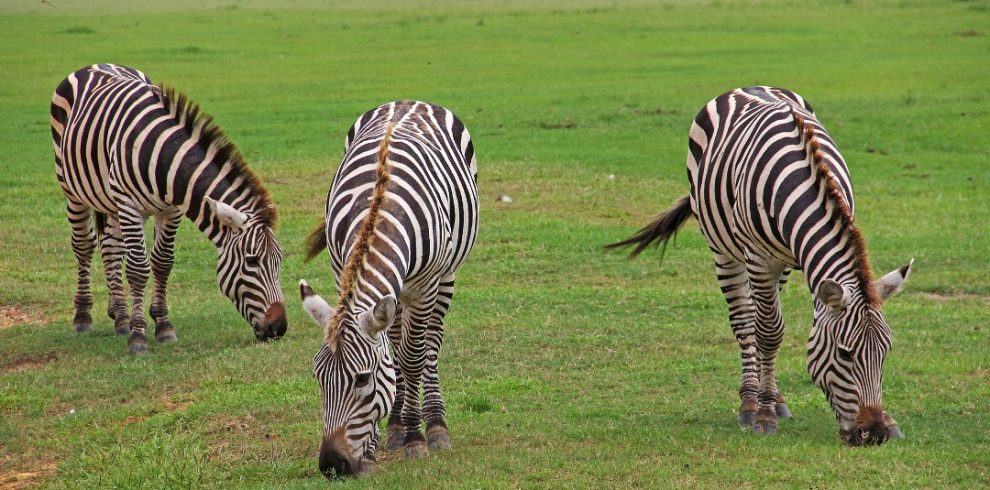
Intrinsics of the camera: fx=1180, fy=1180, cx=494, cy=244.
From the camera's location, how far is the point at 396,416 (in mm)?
7605

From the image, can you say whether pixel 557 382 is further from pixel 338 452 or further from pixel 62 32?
pixel 62 32

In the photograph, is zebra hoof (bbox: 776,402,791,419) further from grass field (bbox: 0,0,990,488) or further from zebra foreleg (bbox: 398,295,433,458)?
zebra foreleg (bbox: 398,295,433,458)

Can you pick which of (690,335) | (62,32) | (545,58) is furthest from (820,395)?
(62,32)

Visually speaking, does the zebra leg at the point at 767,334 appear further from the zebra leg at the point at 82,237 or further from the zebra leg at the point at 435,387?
the zebra leg at the point at 82,237

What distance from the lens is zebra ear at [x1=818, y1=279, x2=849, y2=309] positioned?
665 centimetres

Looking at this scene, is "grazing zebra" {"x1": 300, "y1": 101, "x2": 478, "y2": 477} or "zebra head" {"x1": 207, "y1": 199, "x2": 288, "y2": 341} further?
"zebra head" {"x1": 207, "y1": 199, "x2": 288, "y2": 341}

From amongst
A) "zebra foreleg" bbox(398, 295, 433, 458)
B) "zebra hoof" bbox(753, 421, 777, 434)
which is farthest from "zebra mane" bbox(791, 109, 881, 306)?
"zebra foreleg" bbox(398, 295, 433, 458)

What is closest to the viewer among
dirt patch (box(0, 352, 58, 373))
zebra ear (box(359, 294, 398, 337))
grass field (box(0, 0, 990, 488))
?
zebra ear (box(359, 294, 398, 337))

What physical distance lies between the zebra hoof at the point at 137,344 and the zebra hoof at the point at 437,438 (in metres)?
3.95

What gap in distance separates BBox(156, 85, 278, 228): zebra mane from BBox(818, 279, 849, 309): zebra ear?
495cm

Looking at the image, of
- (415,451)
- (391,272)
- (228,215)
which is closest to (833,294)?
(391,272)

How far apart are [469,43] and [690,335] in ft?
86.3

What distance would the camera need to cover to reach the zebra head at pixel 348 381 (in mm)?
6000

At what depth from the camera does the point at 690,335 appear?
10.7 meters
